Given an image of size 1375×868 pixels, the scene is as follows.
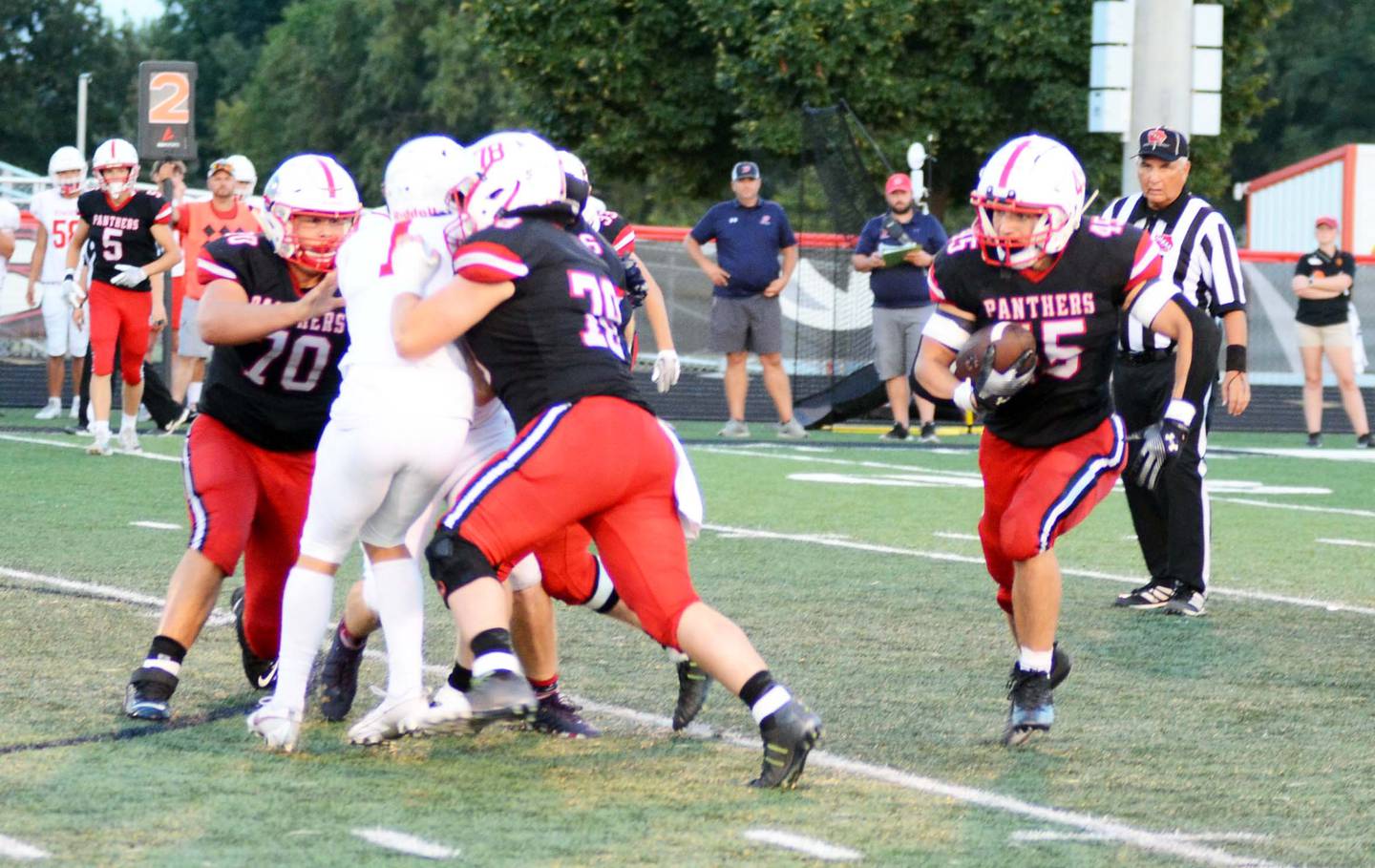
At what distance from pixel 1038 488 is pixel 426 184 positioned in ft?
5.91

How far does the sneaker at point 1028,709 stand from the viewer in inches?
206

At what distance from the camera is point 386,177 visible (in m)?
4.97

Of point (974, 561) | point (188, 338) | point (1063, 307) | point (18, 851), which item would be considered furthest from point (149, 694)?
point (188, 338)

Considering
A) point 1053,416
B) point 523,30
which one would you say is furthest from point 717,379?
point 1053,416

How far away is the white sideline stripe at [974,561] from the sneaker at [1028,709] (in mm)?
2725

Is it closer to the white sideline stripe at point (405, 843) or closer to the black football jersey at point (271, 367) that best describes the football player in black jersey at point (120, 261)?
the black football jersey at point (271, 367)

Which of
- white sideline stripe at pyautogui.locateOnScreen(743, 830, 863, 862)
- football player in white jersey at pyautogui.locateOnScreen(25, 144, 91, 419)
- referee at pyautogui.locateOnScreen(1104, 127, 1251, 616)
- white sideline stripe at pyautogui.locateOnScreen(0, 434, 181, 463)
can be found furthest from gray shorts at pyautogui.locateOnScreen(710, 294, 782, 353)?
white sideline stripe at pyautogui.locateOnScreen(743, 830, 863, 862)

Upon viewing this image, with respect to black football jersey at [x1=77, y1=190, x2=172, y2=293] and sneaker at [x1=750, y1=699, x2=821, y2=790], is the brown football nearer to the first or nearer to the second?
sneaker at [x1=750, y1=699, x2=821, y2=790]

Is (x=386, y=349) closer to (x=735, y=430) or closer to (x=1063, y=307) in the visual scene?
(x=1063, y=307)

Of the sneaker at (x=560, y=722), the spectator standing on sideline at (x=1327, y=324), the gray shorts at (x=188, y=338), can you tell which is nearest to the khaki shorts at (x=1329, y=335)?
the spectator standing on sideline at (x=1327, y=324)

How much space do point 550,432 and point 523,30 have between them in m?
24.9

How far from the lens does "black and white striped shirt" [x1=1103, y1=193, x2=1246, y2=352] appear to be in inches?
296

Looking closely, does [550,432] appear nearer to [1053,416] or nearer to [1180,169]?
[1053,416]

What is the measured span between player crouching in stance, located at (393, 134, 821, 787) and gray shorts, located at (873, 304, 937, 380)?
31.9 ft
